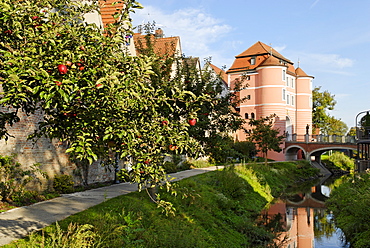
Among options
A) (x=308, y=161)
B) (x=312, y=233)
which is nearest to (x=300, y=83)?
(x=308, y=161)

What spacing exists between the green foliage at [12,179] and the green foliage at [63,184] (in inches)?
39.5

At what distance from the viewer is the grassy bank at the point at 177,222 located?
6582 mm

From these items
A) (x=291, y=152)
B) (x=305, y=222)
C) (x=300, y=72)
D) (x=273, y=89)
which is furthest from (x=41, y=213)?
(x=300, y=72)

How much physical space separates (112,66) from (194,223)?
301 inches

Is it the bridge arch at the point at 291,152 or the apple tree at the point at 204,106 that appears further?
the bridge arch at the point at 291,152

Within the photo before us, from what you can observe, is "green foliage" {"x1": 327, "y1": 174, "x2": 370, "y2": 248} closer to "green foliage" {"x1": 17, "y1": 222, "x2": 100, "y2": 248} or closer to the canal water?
the canal water

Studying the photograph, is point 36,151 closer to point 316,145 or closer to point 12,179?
point 12,179

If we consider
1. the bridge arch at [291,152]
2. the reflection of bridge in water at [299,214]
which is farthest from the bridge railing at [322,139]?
the reflection of bridge in water at [299,214]

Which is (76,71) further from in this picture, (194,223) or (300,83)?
(300,83)

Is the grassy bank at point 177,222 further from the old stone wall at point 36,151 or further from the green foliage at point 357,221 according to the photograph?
the green foliage at point 357,221

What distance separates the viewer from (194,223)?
410 inches

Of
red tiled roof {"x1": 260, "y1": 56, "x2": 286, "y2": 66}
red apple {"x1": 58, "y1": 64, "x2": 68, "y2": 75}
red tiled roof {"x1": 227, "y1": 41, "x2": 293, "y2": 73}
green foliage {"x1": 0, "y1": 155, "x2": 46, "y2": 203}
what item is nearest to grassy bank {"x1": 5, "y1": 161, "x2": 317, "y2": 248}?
red apple {"x1": 58, "y1": 64, "x2": 68, "y2": 75}

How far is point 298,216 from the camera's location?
1742 cm

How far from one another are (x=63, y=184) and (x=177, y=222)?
4.42 metres
